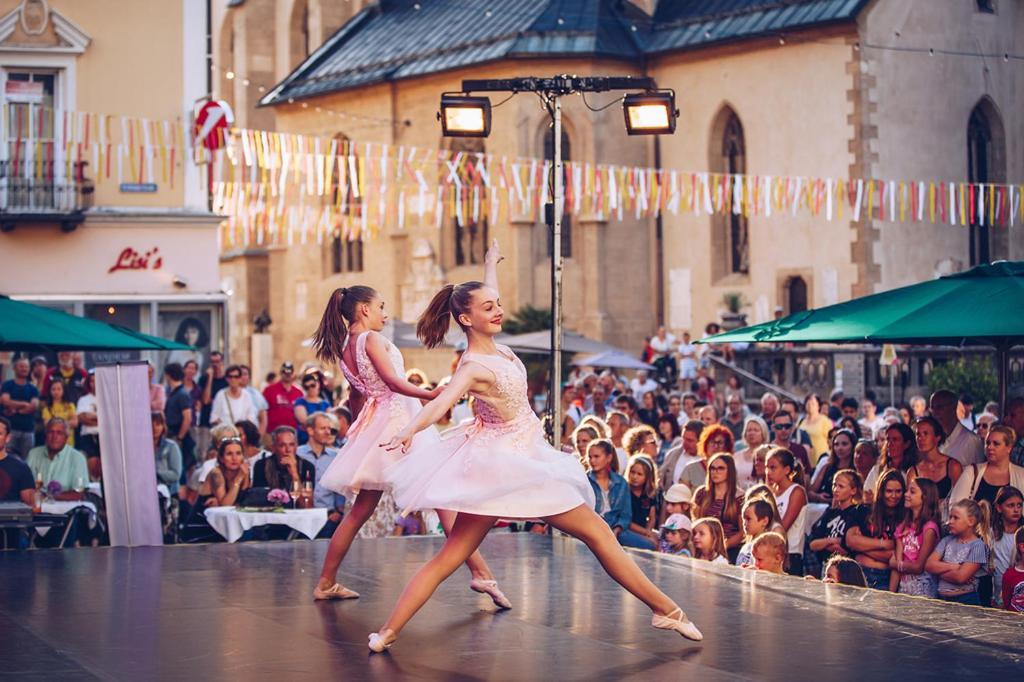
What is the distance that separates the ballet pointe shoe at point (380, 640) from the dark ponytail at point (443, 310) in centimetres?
152

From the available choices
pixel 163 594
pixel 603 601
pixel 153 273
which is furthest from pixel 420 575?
pixel 153 273

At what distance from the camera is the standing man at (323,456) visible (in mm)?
15733

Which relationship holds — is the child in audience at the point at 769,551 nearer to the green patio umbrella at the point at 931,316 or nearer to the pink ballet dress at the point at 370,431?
the green patio umbrella at the point at 931,316

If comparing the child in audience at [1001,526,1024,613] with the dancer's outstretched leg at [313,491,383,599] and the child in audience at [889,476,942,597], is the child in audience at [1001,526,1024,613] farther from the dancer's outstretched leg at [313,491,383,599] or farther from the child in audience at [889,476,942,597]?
the dancer's outstretched leg at [313,491,383,599]

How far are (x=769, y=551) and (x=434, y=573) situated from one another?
3743 mm

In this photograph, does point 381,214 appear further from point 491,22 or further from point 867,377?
point 867,377

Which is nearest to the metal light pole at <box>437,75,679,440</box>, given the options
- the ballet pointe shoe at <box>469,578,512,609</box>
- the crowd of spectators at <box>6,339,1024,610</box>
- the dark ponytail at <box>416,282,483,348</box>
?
the crowd of spectators at <box>6,339,1024,610</box>

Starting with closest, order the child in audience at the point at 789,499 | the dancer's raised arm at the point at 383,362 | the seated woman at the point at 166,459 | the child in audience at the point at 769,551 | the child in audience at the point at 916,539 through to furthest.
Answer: the dancer's raised arm at the point at 383,362 < the child in audience at the point at 916,539 < the child in audience at the point at 769,551 < the child in audience at the point at 789,499 < the seated woman at the point at 166,459

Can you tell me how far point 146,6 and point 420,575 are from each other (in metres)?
23.5

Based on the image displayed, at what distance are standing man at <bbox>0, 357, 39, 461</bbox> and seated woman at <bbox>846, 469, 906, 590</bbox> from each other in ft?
35.0

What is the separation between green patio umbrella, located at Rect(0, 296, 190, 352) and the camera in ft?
48.6

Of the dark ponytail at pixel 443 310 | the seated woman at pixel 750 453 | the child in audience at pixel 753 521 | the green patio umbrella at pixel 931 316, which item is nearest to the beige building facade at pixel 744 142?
the seated woman at pixel 750 453

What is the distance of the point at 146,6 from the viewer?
3116 cm

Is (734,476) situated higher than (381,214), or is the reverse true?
(381,214)
